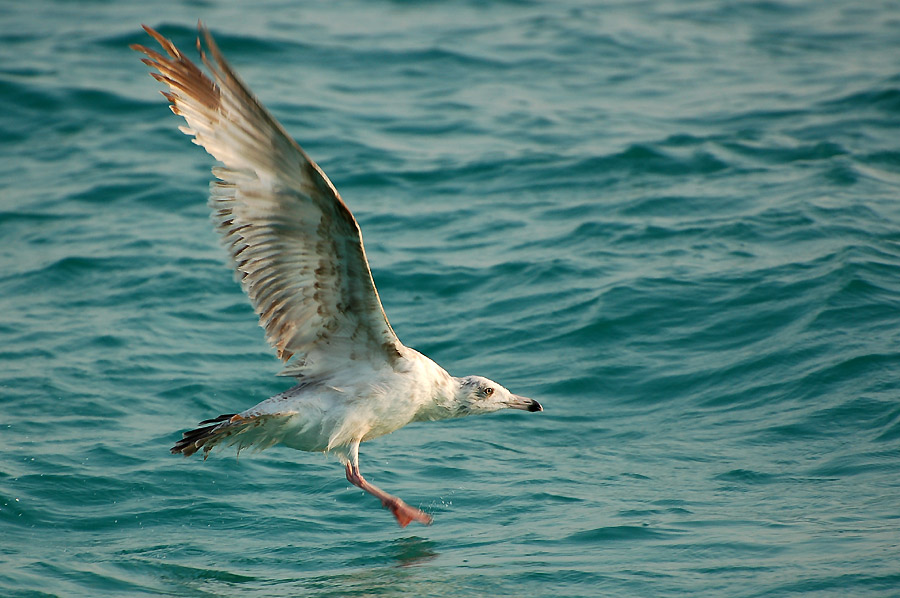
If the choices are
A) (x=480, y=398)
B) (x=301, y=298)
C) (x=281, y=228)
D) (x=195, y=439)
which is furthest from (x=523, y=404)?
(x=195, y=439)

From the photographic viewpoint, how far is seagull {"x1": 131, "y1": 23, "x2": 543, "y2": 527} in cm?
592

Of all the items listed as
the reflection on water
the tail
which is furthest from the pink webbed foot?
the tail

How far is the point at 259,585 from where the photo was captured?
20.2ft

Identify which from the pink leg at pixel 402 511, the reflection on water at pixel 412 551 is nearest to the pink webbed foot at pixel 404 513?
the pink leg at pixel 402 511

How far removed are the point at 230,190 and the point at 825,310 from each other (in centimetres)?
565

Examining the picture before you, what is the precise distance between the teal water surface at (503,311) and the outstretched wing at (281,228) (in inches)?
52.4

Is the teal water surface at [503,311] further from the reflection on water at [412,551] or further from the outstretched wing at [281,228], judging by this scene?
the outstretched wing at [281,228]

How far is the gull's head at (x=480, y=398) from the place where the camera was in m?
7.21

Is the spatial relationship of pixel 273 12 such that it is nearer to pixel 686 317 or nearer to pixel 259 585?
pixel 686 317

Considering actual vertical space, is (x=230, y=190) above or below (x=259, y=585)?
above

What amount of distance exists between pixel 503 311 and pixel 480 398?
300 centimetres

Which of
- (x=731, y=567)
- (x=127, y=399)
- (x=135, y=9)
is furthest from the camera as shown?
(x=135, y=9)

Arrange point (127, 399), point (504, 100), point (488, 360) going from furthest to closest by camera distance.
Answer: point (504, 100) < point (488, 360) < point (127, 399)

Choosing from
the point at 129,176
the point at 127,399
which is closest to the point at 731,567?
the point at 127,399
